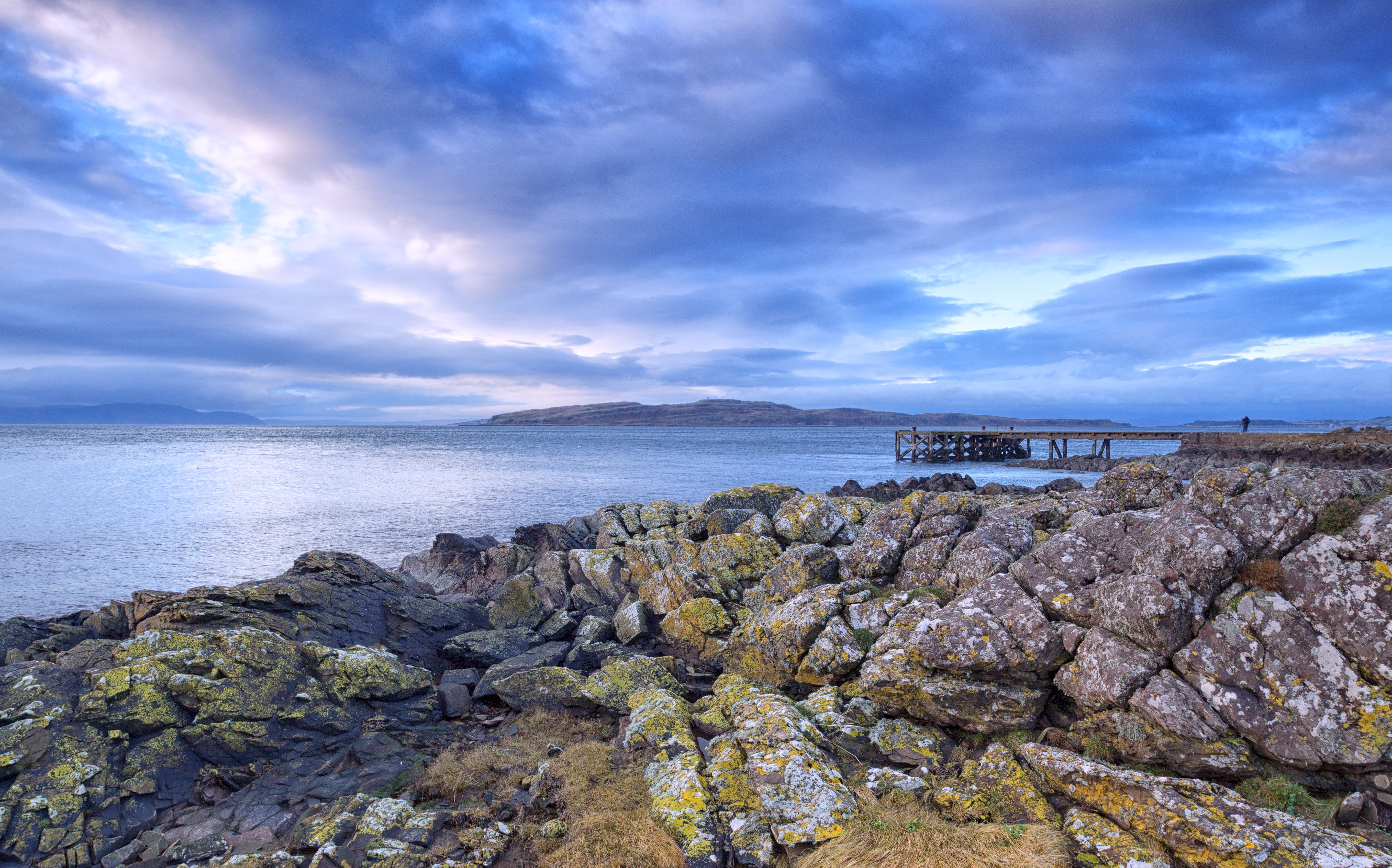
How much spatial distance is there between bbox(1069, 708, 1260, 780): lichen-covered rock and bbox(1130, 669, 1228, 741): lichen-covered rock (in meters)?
0.07

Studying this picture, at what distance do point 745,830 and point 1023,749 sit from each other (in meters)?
3.34

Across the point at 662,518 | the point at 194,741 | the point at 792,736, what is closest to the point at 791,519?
the point at 662,518

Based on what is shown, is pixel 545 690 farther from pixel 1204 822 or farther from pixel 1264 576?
pixel 1264 576

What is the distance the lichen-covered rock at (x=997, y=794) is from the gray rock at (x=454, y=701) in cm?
749

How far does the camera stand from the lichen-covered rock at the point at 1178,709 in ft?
21.6

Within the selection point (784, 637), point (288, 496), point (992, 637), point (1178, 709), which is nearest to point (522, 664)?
point (784, 637)

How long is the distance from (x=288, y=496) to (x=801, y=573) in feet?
155

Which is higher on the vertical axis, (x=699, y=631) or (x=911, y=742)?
(x=911, y=742)

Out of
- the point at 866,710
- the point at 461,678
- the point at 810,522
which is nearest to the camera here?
the point at 866,710

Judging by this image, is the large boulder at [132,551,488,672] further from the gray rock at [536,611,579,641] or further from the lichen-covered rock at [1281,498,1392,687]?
the lichen-covered rock at [1281,498,1392,687]

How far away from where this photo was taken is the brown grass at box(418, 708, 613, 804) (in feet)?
26.8

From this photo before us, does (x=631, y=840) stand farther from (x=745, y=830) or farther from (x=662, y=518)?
(x=662, y=518)

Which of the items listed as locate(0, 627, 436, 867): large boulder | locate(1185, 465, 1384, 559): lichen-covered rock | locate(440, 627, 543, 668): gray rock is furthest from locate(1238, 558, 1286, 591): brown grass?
locate(440, 627, 543, 668): gray rock

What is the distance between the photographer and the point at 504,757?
9.05m
